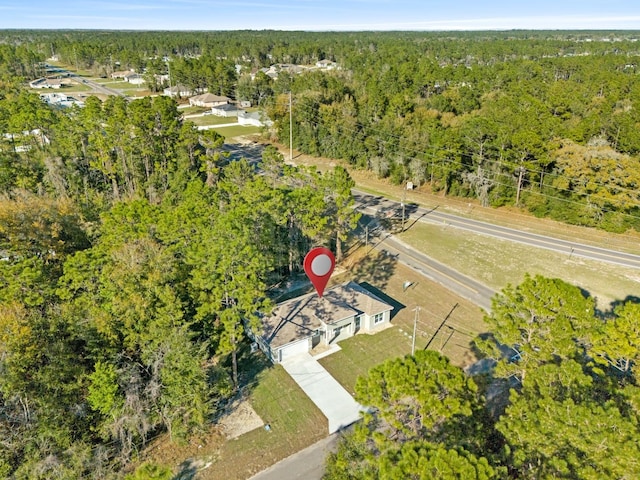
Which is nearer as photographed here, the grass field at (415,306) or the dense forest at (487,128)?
the grass field at (415,306)

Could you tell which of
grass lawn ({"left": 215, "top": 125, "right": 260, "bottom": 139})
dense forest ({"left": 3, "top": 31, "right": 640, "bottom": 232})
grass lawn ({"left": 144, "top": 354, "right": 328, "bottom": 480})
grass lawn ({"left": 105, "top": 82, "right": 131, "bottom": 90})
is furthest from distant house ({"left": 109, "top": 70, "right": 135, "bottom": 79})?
grass lawn ({"left": 144, "top": 354, "right": 328, "bottom": 480})

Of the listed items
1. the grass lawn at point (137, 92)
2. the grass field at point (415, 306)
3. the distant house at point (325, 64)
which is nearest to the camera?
the grass field at point (415, 306)

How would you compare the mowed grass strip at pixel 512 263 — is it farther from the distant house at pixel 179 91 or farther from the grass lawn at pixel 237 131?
the distant house at pixel 179 91

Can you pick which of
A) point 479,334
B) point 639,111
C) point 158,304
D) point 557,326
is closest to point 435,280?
point 479,334

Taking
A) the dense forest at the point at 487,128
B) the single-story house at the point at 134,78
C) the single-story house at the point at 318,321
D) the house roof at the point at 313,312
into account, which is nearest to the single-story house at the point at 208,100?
the dense forest at the point at 487,128

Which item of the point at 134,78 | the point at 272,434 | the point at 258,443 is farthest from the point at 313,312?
the point at 134,78

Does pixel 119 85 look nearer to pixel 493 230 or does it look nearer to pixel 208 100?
pixel 208 100

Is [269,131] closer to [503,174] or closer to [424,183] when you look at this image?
[424,183]
